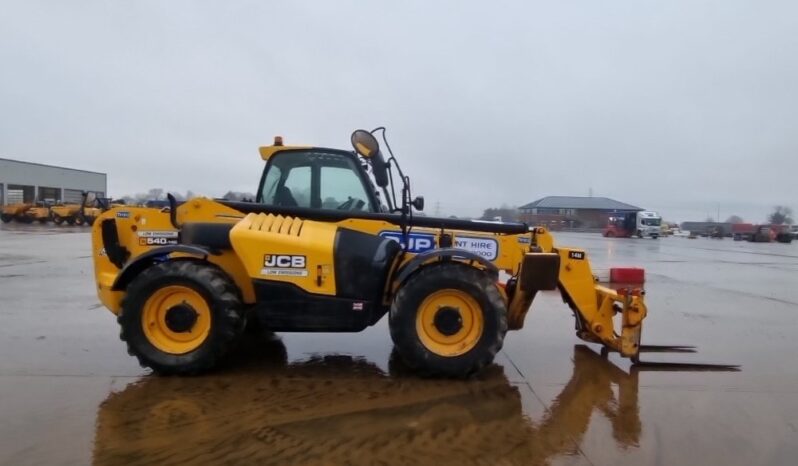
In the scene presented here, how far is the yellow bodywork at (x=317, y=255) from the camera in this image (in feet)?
16.9

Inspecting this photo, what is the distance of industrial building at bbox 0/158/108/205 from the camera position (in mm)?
66250

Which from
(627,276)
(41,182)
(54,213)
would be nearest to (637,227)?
(627,276)

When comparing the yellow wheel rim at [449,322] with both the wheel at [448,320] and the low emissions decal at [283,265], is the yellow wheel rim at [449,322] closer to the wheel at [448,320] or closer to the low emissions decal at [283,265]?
the wheel at [448,320]

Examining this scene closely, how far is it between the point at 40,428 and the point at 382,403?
2.45 m

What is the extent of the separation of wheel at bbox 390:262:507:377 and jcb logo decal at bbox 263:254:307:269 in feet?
3.06

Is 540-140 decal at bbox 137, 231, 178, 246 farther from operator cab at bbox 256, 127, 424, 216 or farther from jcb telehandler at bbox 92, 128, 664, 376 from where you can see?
operator cab at bbox 256, 127, 424, 216

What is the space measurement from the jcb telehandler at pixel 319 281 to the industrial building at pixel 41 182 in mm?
64776

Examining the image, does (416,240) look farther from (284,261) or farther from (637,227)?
(637,227)

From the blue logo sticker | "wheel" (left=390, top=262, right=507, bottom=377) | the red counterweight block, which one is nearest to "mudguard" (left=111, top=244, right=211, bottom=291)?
the blue logo sticker

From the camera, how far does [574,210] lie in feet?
269

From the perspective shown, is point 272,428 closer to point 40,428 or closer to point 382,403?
point 382,403

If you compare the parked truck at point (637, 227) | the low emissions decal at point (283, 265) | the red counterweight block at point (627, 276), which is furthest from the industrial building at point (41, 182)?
the low emissions decal at point (283, 265)

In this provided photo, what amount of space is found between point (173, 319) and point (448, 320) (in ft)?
8.19

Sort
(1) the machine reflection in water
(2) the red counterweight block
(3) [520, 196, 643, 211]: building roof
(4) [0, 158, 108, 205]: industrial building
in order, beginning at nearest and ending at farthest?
(1) the machine reflection in water
(2) the red counterweight block
(4) [0, 158, 108, 205]: industrial building
(3) [520, 196, 643, 211]: building roof
